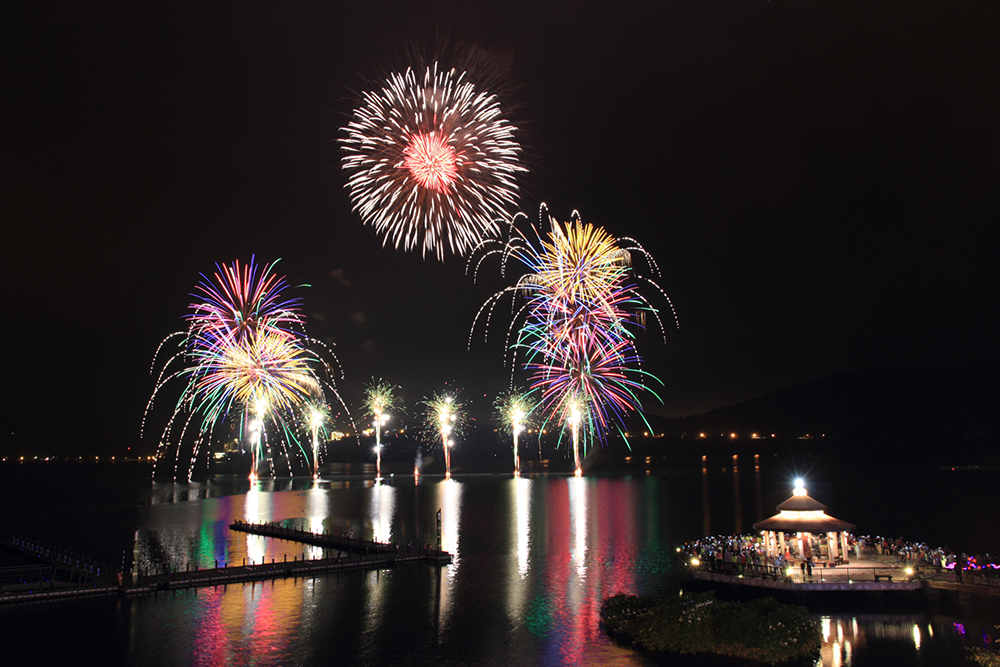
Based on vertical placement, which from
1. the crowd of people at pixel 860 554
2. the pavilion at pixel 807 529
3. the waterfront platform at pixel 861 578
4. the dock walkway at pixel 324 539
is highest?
the pavilion at pixel 807 529

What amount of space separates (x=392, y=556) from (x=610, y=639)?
956 inches

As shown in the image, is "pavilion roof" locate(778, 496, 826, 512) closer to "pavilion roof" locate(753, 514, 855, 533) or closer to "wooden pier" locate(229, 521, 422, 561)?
"pavilion roof" locate(753, 514, 855, 533)

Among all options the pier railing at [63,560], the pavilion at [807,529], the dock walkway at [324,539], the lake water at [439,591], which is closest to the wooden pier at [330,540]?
the dock walkway at [324,539]

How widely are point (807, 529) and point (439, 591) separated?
21910 mm

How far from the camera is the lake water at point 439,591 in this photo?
30.3 metres

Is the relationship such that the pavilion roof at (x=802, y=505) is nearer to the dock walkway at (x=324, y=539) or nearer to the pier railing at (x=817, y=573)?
the pier railing at (x=817, y=573)

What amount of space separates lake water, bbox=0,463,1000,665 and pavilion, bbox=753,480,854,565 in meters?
5.09

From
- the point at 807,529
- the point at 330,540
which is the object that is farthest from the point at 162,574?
the point at 807,529

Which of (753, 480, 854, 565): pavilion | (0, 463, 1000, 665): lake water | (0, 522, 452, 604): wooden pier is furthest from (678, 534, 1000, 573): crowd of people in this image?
(0, 522, 452, 604): wooden pier

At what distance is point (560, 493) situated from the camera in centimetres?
12100

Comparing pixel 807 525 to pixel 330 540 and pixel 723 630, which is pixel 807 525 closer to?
pixel 723 630

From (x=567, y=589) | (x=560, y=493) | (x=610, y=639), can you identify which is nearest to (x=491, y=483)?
(x=560, y=493)

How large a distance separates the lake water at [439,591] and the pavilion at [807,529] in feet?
16.7

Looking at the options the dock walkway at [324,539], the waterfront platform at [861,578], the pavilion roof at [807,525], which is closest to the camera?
the waterfront platform at [861,578]
